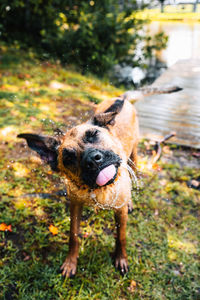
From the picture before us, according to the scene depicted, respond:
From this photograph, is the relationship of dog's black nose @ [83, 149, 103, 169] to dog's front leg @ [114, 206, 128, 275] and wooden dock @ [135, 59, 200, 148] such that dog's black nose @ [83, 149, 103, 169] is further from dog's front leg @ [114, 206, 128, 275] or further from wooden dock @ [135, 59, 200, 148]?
wooden dock @ [135, 59, 200, 148]

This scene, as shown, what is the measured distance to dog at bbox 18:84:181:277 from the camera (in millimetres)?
2164

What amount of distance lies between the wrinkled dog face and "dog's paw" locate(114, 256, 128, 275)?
3.95 ft

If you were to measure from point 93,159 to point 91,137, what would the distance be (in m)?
0.34

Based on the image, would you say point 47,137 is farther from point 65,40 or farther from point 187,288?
point 65,40

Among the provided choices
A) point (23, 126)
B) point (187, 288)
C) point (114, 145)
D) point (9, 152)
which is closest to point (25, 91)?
point (23, 126)

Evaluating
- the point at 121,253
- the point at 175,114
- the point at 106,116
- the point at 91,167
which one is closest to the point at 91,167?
the point at 91,167

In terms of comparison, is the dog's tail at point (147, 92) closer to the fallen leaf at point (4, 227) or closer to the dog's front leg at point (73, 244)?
the dog's front leg at point (73, 244)

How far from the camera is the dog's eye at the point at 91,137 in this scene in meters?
2.34

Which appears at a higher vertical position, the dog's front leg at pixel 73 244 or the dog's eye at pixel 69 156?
the dog's eye at pixel 69 156

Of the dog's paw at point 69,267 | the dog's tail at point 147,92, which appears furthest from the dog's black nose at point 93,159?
the dog's tail at point 147,92

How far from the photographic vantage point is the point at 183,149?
5023 mm

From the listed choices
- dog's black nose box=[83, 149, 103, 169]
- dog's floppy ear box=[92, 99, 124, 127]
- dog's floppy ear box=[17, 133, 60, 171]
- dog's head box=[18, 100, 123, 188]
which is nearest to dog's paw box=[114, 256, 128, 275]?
dog's head box=[18, 100, 123, 188]

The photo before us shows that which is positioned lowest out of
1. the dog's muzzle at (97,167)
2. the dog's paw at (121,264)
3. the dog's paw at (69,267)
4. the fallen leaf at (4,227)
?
the dog's paw at (121,264)

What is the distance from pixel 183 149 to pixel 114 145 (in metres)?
2.87
